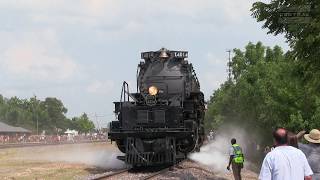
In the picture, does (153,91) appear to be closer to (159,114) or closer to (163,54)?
(159,114)

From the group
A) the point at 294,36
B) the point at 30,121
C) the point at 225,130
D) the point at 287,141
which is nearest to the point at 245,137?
the point at 225,130

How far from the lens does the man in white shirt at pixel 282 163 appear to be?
6.44 m

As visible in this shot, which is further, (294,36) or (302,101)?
(302,101)

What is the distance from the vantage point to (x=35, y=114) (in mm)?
169125

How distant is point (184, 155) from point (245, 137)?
31605 mm

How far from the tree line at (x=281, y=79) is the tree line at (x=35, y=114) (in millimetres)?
97915

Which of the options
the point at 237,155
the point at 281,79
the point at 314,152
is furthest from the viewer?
the point at 281,79

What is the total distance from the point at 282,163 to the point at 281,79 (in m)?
25.3

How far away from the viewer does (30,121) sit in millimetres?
161500

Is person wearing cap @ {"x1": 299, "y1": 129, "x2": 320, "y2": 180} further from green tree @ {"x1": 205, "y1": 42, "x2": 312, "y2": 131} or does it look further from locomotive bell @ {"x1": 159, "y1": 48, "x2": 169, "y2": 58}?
locomotive bell @ {"x1": 159, "y1": 48, "x2": 169, "y2": 58}

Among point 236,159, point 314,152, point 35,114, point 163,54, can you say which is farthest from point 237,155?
point 35,114

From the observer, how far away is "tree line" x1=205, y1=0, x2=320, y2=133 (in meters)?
12.0

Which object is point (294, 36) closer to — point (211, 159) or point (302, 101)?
point (302, 101)

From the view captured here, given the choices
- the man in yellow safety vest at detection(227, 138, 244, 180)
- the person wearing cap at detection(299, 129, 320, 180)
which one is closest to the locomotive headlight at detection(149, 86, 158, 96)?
the man in yellow safety vest at detection(227, 138, 244, 180)
